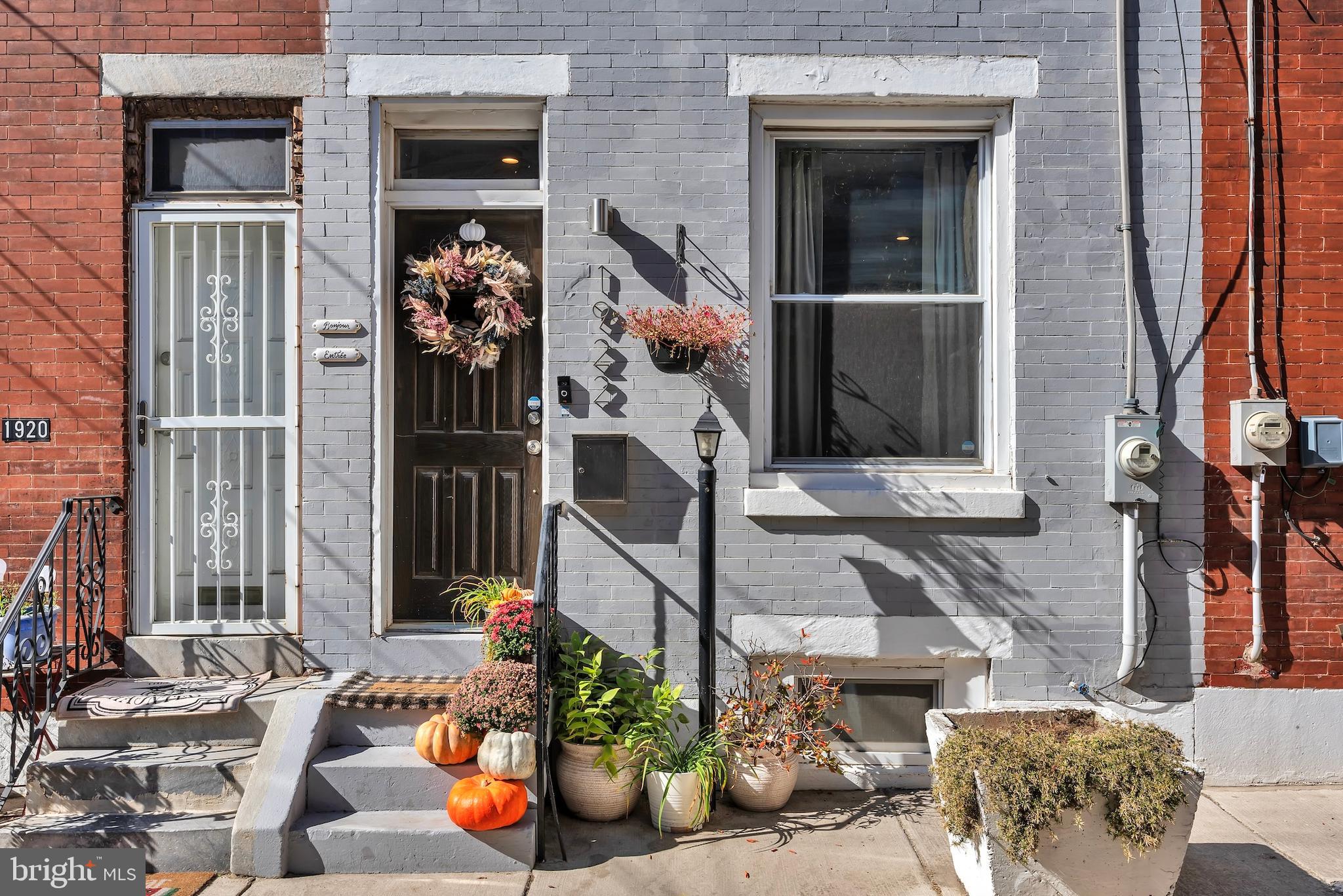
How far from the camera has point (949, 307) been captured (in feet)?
15.2

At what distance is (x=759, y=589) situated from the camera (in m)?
4.41

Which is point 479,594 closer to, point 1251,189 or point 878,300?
point 878,300

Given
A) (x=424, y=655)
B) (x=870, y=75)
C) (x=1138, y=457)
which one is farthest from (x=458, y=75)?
(x=1138, y=457)

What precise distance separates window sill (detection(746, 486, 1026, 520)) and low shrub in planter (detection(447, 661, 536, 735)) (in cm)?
141

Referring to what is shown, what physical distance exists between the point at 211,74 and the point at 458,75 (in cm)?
130

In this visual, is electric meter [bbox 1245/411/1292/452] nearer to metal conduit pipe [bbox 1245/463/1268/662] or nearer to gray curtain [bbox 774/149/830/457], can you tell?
metal conduit pipe [bbox 1245/463/1268/662]

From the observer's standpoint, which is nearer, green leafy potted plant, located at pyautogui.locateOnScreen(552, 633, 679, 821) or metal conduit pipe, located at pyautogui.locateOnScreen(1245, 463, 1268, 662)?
green leafy potted plant, located at pyautogui.locateOnScreen(552, 633, 679, 821)

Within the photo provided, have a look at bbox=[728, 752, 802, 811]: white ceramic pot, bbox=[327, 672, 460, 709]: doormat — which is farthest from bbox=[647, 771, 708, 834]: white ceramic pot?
bbox=[327, 672, 460, 709]: doormat

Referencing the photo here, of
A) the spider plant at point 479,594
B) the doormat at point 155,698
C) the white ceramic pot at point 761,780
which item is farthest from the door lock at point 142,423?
the white ceramic pot at point 761,780

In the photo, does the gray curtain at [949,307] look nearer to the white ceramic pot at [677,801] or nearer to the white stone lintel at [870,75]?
the white stone lintel at [870,75]

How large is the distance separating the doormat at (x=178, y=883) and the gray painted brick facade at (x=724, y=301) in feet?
3.60

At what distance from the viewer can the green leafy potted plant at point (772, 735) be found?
409cm

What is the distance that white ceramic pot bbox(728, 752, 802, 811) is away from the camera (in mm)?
4078

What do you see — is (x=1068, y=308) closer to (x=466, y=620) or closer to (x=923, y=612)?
(x=923, y=612)
